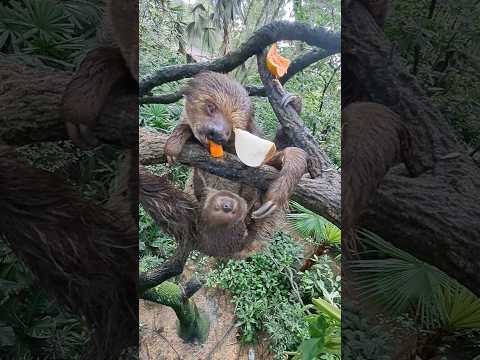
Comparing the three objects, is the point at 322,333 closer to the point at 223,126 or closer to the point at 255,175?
the point at 255,175

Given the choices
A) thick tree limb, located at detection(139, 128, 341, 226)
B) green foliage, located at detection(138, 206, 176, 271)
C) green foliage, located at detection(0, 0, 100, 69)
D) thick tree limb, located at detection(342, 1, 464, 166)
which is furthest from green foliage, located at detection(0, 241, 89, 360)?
thick tree limb, located at detection(342, 1, 464, 166)

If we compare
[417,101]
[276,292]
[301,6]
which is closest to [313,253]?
[276,292]

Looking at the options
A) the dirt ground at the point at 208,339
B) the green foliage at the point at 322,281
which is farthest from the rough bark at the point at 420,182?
the dirt ground at the point at 208,339

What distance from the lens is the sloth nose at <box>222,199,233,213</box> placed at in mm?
2213

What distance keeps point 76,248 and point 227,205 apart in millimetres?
656

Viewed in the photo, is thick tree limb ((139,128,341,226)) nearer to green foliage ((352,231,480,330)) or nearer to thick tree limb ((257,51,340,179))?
thick tree limb ((257,51,340,179))

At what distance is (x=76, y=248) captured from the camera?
2205 millimetres

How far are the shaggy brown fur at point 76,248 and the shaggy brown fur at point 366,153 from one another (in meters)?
0.90

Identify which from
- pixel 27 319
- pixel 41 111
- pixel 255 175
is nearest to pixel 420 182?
pixel 255 175

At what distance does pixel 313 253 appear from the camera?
222cm

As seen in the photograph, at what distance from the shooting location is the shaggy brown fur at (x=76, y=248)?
216cm

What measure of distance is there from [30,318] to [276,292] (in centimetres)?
102

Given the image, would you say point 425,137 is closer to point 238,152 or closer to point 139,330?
point 238,152

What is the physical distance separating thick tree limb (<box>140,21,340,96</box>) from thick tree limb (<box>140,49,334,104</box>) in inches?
1.1
